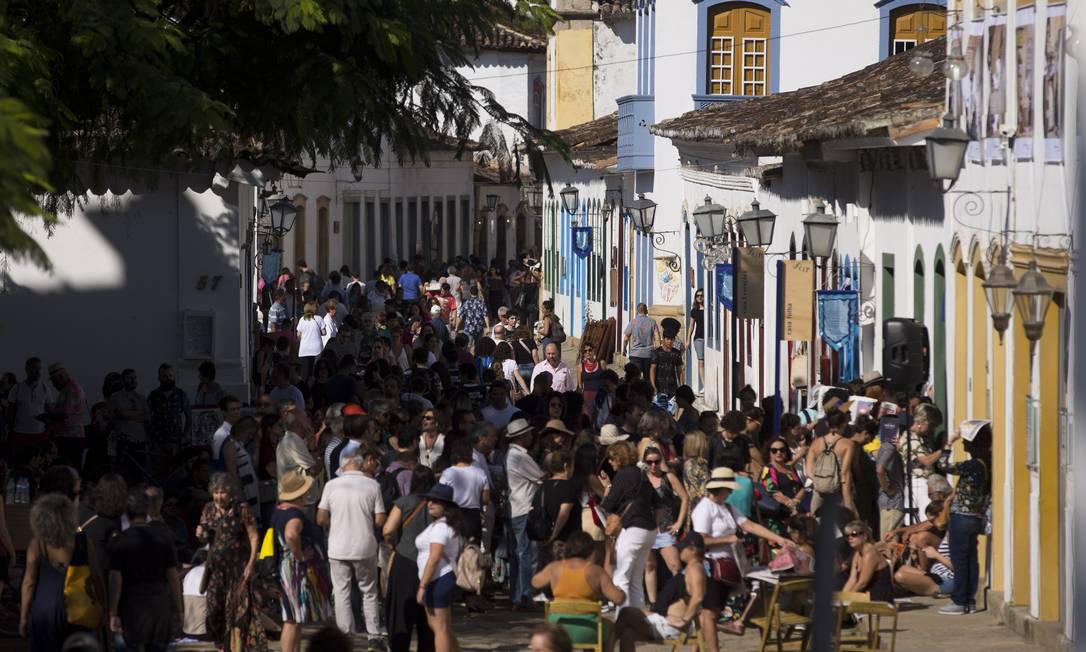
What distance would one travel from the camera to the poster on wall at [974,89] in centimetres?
1619

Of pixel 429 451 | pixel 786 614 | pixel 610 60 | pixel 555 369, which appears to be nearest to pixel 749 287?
pixel 555 369

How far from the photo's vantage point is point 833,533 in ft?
19.1

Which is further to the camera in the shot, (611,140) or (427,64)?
(611,140)

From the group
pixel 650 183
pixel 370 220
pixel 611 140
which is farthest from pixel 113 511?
pixel 370 220

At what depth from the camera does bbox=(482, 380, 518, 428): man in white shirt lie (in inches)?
705

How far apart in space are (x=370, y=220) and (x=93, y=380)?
37224mm

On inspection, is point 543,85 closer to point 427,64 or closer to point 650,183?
point 650,183

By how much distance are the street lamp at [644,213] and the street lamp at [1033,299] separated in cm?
2069

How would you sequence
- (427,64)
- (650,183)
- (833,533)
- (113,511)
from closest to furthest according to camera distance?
1. (833,533)
2. (113,511)
3. (427,64)
4. (650,183)

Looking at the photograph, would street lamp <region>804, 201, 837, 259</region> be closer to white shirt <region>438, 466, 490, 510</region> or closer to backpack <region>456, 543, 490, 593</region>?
white shirt <region>438, 466, 490, 510</region>

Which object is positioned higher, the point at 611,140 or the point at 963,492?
the point at 611,140

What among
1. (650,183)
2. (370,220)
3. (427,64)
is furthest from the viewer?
(370,220)

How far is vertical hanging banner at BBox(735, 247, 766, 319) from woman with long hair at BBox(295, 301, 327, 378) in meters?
6.13

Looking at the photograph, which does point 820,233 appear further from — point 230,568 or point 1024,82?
point 230,568
